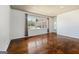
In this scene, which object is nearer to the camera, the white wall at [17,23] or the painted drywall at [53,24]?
the white wall at [17,23]

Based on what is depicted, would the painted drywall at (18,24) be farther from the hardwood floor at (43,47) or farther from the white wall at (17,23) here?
the hardwood floor at (43,47)

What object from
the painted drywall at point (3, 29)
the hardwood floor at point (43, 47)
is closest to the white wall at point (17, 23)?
the hardwood floor at point (43, 47)

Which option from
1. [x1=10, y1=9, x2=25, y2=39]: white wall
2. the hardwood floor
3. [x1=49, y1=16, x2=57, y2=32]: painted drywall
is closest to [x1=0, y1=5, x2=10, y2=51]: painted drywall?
Result: the hardwood floor

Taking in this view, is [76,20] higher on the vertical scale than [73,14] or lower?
lower

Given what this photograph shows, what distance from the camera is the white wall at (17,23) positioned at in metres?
5.02

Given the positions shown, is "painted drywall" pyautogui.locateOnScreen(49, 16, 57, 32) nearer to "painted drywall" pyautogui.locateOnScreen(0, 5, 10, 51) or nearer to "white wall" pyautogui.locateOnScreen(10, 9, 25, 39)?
"white wall" pyautogui.locateOnScreen(10, 9, 25, 39)

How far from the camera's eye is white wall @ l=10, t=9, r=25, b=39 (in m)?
5.02

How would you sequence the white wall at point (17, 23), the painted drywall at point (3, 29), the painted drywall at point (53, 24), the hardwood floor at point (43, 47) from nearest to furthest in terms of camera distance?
the painted drywall at point (3, 29) < the hardwood floor at point (43, 47) < the white wall at point (17, 23) < the painted drywall at point (53, 24)

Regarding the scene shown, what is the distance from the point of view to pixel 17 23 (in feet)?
18.2

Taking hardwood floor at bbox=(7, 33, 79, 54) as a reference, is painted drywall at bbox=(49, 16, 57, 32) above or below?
above
